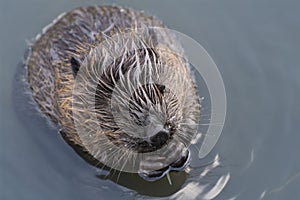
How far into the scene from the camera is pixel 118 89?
18.3 ft

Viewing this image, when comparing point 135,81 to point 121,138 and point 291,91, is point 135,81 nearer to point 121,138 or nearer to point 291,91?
point 121,138

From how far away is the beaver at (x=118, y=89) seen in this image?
18.2ft

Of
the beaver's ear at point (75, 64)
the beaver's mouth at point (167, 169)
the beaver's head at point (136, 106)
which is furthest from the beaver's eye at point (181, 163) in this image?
the beaver's ear at point (75, 64)

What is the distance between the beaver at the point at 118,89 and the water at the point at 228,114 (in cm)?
37

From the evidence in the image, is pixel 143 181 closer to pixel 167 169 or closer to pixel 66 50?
pixel 167 169

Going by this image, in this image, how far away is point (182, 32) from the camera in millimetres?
8180

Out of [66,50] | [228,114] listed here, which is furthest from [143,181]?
[66,50]

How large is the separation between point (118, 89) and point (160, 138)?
621 millimetres

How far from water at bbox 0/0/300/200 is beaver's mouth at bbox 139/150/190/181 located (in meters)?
0.11

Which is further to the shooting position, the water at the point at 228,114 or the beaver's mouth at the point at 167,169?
the water at the point at 228,114

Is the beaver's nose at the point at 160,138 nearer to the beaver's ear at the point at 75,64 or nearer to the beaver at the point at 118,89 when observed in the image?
the beaver at the point at 118,89

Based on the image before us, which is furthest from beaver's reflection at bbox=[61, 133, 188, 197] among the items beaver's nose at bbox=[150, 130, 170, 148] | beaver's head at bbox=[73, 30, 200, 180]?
beaver's nose at bbox=[150, 130, 170, 148]

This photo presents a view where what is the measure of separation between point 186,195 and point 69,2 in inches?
139

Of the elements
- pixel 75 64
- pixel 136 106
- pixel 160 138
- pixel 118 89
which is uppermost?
pixel 75 64
